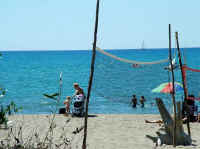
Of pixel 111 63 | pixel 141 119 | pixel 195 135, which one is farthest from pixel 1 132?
pixel 111 63

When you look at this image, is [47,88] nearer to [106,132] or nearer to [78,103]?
[78,103]

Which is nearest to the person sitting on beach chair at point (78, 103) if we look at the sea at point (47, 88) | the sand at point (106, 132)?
the sand at point (106, 132)

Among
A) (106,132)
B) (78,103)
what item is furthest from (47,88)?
(106,132)

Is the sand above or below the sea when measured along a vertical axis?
below

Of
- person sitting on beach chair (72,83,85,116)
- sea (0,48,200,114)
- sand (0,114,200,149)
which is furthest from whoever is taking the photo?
sea (0,48,200,114)

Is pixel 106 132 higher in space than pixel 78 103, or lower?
lower

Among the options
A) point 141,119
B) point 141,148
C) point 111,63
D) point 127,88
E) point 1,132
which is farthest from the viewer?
point 127,88

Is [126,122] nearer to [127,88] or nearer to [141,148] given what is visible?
[141,148]

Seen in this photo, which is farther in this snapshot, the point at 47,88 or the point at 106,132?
the point at 47,88

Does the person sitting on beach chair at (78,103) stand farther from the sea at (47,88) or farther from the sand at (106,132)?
the sea at (47,88)

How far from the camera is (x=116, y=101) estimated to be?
18.9m

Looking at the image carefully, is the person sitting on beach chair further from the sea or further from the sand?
the sea

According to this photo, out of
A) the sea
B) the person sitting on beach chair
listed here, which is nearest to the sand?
the person sitting on beach chair

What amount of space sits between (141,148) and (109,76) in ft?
37.7
